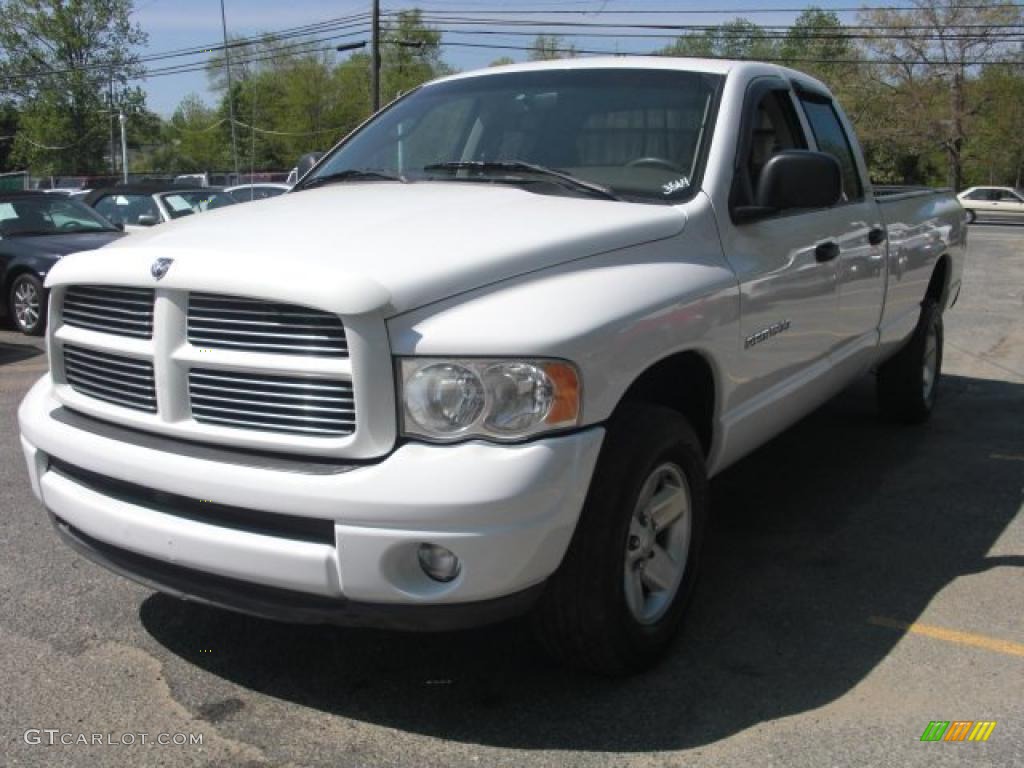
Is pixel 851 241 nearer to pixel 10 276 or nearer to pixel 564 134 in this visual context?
pixel 564 134

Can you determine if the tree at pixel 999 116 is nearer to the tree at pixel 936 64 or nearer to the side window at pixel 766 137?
the tree at pixel 936 64

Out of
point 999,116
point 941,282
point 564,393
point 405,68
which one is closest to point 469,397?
point 564,393

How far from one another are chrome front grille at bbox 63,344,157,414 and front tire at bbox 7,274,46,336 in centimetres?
764

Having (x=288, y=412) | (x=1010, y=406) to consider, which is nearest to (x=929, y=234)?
(x=1010, y=406)

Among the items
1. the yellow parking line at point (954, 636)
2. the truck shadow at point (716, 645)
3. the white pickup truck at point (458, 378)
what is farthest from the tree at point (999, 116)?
the yellow parking line at point (954, 636)

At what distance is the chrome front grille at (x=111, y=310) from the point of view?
118 inches

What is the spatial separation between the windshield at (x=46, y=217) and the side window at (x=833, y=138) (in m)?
8.57

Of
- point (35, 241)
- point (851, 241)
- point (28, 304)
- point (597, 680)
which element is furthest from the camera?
→ point (35, 241)

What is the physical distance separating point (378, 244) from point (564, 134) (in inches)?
53.5

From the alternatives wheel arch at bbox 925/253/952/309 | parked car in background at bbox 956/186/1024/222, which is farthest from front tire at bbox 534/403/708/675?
parked car in background at bbox 956/186/1024/222

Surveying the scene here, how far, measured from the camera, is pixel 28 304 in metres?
10.5

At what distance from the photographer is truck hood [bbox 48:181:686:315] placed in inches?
106

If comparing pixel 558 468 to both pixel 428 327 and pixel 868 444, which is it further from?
pixel 868 444

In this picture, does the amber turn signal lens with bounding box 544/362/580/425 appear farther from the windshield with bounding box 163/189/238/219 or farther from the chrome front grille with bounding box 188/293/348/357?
the windshield with bounding box 163/189/238/219
